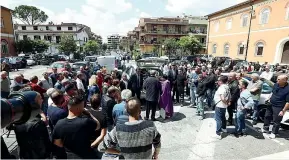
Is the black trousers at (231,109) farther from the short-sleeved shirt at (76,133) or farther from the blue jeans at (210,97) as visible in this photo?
the short-sleeved shirt at (76,133)

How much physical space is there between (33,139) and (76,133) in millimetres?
708

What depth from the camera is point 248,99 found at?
5141 millimetres

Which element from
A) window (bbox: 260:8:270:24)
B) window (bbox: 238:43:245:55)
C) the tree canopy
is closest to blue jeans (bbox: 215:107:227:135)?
window (bbox: 260:8:270:24)

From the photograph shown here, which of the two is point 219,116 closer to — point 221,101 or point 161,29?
point 221,101

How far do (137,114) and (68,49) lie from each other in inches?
1349

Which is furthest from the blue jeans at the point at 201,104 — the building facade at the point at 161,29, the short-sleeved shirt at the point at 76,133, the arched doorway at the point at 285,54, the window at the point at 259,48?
the building facade at the point at 161,29

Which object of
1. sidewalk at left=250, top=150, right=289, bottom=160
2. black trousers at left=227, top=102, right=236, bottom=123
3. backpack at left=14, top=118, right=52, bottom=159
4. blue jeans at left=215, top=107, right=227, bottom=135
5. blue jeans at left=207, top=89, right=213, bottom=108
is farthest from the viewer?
blue jeans at left=207, top=89, right=213, bottom=108

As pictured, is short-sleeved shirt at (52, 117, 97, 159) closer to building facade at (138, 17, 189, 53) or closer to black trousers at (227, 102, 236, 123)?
black trousers at (227, 102, 236, 123)

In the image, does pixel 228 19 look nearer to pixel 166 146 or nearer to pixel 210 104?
pixel 210 104

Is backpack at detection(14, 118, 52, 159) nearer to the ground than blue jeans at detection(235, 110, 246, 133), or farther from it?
farther from it

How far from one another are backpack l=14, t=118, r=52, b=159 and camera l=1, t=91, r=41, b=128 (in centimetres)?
98

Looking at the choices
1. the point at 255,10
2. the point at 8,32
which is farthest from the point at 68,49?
the point at 255,10

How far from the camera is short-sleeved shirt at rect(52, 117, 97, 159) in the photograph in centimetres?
244

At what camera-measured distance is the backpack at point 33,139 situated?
261 centimetres
